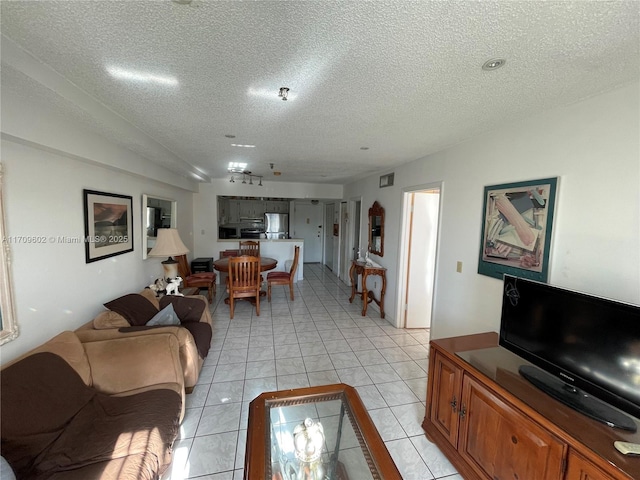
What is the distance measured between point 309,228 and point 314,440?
7.24 m

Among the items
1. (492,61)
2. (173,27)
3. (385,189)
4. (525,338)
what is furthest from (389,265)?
(173,27)

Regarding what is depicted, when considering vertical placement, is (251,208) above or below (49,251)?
above

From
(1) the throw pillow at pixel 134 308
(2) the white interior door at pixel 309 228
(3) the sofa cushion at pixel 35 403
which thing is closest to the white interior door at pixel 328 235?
(2) the white interior door at pixel 309 228

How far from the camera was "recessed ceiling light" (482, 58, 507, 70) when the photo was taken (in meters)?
1.20

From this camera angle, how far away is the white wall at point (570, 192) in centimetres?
137

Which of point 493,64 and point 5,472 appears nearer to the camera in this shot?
point 5,472

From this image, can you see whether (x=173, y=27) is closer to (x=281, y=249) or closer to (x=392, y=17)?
(x=392, y=17)

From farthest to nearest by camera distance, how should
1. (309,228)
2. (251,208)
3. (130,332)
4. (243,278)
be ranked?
(309,228) → (251,208) → (243,278) → (130,332)

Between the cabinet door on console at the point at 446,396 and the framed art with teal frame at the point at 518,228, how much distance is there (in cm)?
88

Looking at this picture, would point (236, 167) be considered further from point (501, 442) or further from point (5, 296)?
point (501, 442)

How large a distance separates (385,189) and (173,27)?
3.45 m

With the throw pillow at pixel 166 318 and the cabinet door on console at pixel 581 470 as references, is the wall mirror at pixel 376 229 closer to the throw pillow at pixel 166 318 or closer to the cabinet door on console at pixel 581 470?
the throw pillow at pixel 166 318

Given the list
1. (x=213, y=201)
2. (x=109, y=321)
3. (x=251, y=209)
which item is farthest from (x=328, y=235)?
(x=109, y=321)

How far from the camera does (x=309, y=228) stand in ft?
27.7
